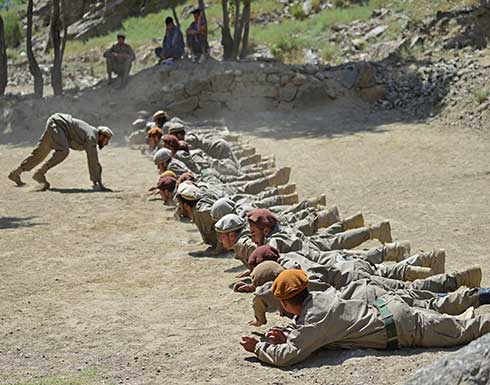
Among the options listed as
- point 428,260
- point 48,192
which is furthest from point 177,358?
point 48,192

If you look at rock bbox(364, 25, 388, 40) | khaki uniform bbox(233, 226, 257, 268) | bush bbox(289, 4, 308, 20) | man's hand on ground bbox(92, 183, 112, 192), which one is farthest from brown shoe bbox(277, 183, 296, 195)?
bush bbox(289, 4, 308, 20)

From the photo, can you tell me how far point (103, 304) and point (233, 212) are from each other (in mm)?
1538

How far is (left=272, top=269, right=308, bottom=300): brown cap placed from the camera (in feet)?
18.4

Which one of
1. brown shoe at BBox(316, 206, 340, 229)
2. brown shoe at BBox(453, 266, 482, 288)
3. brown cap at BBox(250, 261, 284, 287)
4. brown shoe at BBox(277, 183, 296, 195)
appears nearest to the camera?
brown cap at BBox(250, 261, 284, 287)

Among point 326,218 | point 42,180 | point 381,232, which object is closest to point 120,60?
point 42,180

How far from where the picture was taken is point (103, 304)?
750 centimetres

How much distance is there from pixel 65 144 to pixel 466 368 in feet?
32.9

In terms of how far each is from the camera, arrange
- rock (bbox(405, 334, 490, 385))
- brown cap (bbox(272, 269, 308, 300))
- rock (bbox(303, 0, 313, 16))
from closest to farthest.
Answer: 1. rock (bbox(405, 334, 490, 385))
2. brown cap (bbox(272, 269, 308, 300))
3. rock (bbox(303, 0, 313, 16))

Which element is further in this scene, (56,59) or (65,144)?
(56,59)

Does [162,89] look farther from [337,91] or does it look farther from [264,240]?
[264,240]

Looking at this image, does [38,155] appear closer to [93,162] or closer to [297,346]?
[93,162]

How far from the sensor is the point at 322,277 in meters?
6.55

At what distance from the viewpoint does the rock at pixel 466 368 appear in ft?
12.3

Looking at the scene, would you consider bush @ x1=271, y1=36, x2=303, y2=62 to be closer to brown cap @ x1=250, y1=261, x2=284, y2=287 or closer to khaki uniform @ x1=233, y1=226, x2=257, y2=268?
khaki uniform @ x1=233, y1=226, x2=257, y2=268
